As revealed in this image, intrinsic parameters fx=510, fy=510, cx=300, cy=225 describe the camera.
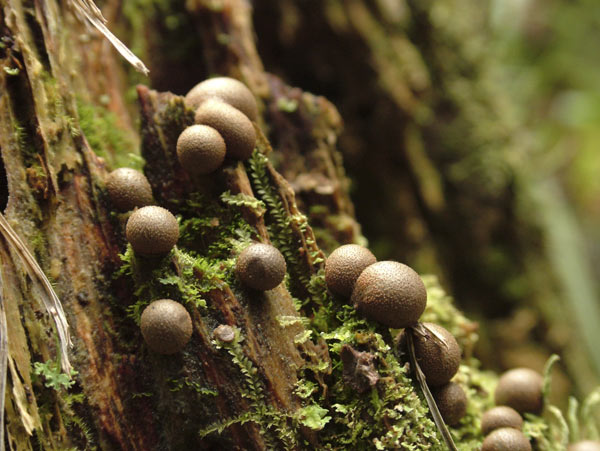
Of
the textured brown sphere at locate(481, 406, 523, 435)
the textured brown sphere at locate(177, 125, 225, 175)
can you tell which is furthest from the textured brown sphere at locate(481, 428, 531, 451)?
the textured brown sphere at locate(177, 125, 225, 175)

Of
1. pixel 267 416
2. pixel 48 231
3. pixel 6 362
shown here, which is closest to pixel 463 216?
pixel 267 416

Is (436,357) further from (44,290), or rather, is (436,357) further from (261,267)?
(44,290)

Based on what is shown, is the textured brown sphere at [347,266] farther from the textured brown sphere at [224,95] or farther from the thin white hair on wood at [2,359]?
the thin white hair on wood at [2,359]

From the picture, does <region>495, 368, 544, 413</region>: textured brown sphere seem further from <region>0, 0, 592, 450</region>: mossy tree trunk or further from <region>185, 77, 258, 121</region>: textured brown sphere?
<region>185, 77, 258, 121</region>: textured brown sphere

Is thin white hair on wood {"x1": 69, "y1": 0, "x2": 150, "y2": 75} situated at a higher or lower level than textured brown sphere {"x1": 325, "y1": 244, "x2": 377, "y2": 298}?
higher

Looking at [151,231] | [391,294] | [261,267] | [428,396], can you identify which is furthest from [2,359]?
[428,396]

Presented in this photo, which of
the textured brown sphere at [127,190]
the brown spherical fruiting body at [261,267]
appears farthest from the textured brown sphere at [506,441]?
the textured brown sphere at [127,190]
